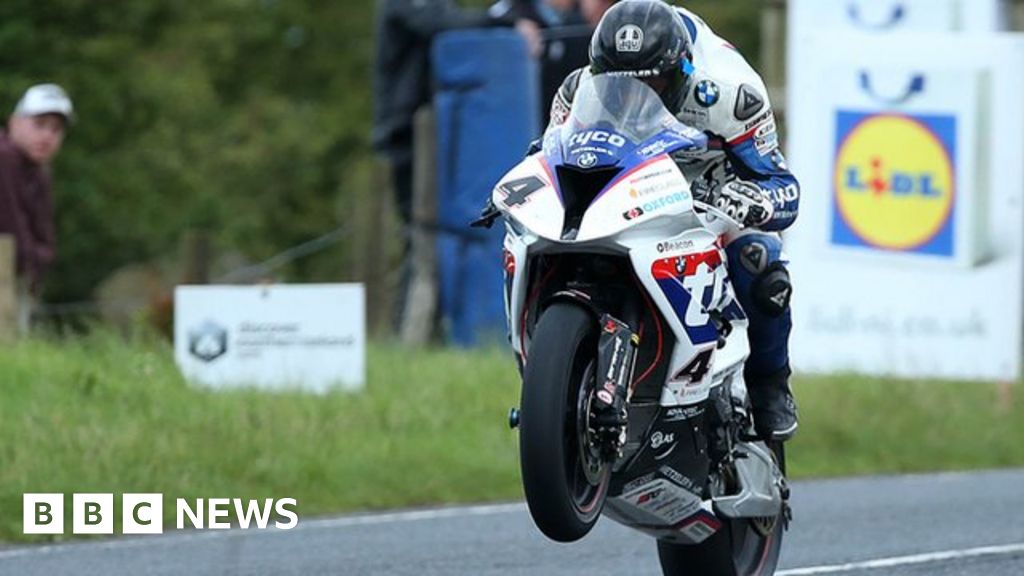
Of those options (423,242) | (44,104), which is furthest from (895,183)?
(44,104)

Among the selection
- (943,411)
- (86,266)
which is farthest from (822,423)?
(86,266)

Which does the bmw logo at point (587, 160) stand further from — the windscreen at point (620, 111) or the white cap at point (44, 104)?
the white cap at point (44, 104)

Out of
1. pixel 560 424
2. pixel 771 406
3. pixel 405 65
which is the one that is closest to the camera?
pixel 560 424

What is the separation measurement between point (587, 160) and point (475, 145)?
846 centimetres

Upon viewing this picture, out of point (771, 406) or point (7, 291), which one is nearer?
point (771, 406)

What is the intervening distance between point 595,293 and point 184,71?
25546mm

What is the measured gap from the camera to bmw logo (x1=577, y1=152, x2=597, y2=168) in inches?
295

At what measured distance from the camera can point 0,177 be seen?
1395cm

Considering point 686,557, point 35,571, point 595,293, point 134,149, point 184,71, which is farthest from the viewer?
point 184,71

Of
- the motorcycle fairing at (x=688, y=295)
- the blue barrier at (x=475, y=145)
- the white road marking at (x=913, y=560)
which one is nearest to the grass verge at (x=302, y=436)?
the blue barrier at (x=475, y=145)

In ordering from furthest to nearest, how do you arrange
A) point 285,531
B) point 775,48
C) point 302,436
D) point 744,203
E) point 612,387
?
point 775,48, point 302,436, point 285,531, point 744,203, point 612,387

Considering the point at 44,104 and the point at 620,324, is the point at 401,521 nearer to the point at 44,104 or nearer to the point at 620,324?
the point at 620,324

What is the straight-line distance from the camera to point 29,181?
46.5 feet

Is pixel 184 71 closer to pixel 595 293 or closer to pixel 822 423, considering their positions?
pixel 822 423
